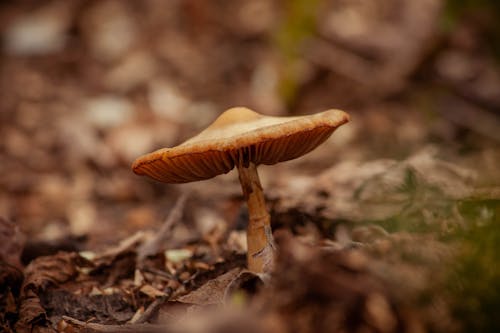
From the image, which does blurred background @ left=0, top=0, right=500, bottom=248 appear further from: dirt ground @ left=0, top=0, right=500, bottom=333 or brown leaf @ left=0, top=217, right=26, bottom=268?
brown leaf @ left=0, top=217, right=26, bottom=268

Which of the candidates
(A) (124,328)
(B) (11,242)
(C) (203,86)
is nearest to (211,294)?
(A) (124,328)

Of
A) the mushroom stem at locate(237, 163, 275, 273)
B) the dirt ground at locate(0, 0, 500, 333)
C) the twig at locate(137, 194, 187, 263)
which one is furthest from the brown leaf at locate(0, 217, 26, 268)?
the mushroom stem at locate(237, 163, 275, 273)

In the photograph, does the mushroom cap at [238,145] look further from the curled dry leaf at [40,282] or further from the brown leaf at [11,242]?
the brown leaf at [11,242]

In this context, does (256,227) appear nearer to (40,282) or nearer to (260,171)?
(40,282)

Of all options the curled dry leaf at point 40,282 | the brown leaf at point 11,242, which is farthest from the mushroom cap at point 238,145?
the brown leaf at point 11,242

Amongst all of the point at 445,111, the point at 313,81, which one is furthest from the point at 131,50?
the point at 445,111

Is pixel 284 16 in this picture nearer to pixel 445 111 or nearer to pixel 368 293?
pixel 445 111
